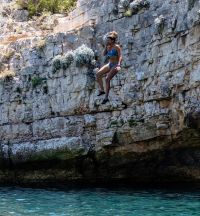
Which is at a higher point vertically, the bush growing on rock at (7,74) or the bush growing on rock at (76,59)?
the bush growing on rock at (76,59)

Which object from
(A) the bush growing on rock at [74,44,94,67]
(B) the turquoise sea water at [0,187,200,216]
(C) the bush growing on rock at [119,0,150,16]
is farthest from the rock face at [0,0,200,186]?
(B) the turquoise sea water at [0,187,200,216]

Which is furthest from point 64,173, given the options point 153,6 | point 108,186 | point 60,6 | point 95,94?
point 60,6

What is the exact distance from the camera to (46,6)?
2773 cm

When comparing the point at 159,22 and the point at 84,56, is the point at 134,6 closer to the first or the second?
the point at 159,22

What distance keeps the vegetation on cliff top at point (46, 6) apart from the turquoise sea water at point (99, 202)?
11.6 meters

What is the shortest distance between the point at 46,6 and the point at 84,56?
9826 mm

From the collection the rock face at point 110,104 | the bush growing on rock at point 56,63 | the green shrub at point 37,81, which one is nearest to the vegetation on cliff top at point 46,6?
the rock face at point 110,104

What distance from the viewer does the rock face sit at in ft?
54.3

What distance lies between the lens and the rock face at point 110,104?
16.6 m

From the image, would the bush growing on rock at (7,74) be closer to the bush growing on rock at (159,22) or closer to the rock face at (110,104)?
the rock face at (110,104)

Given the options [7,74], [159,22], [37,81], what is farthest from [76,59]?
[159,22]

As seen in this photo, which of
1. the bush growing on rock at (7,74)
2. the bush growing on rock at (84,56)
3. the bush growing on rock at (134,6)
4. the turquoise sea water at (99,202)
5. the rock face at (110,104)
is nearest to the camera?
the turquoise sea water at (99,202)

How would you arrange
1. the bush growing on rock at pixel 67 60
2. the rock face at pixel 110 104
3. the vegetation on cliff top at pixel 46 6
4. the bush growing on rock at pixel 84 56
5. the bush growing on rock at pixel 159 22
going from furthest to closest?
the vegetation on cliff top at pixel 46 6 → the bush growing on rock at pixel 67 60 → the bush growing on rock at pixel 84 56 → the bush growing on rock at pixel 159 22 → the rock face at pixel 110 104

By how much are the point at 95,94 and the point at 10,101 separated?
3976mm
